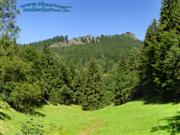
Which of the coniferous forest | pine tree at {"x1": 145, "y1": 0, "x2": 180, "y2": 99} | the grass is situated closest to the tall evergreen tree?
the coniferous forest

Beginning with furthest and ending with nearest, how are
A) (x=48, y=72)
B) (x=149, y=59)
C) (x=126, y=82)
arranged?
(x=48, y=72), (x=126, y=82), (x=149, y=59)

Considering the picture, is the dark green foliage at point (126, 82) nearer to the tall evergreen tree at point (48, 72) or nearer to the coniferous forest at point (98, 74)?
the coniferous forest at point (98, 74)

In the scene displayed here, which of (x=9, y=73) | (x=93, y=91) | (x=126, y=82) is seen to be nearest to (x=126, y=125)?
(x=9, y=73)

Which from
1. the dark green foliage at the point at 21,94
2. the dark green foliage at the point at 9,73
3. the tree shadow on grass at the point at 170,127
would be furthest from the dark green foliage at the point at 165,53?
the dark green foliage at the point at 9,73

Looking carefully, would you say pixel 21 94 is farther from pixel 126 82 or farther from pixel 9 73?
pixel 126 82

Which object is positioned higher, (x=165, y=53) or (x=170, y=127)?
(x=165, y=53)

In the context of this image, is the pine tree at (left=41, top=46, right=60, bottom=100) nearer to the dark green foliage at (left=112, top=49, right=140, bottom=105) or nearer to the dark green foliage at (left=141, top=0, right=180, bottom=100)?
the dark green foliage at (left=112, top=49, right=140, bottom=105)

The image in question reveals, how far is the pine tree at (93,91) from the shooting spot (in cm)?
9475

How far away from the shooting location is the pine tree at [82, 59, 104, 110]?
3730 inches

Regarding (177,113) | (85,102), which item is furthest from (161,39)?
(85,102)

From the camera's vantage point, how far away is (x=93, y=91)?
Result: 316 ft

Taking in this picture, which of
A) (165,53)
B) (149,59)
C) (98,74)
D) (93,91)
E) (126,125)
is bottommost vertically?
(126,125)

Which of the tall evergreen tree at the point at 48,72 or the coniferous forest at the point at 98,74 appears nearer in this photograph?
the coniferous forest at the point at 98,74

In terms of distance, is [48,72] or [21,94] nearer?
[21,94]
